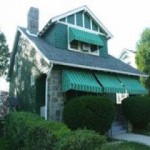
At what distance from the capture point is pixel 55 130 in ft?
30.7

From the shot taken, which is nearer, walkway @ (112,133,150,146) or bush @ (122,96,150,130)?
walkway @ (112,133,150,146)

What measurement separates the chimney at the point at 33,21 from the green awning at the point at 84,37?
3.57 metres

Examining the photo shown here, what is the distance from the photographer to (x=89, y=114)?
14.3 metres

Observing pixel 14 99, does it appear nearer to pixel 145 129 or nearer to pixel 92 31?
pixel 92 31

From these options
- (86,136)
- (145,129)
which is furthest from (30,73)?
(86,136)

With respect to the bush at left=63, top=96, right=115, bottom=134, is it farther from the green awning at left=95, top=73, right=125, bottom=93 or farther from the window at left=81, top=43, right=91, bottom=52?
the window at left=81, top=43, right=91, bottom=52

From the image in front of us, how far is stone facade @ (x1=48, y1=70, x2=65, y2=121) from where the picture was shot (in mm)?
16125

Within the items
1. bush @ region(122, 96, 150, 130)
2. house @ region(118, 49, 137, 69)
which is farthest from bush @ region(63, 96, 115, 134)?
house @ region(118, 49, 137, 69)

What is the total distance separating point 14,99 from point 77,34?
673cm

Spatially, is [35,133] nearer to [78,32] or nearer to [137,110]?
[137,110]

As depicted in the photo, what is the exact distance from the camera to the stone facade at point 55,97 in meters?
16.1

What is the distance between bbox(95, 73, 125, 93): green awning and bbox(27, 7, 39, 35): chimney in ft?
23.2

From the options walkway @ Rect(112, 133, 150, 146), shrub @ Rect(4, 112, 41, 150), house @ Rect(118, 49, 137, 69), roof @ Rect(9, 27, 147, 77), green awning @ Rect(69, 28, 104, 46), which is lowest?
walkway @ Rect(112, 133, 150, 146)

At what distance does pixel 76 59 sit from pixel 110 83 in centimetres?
264
